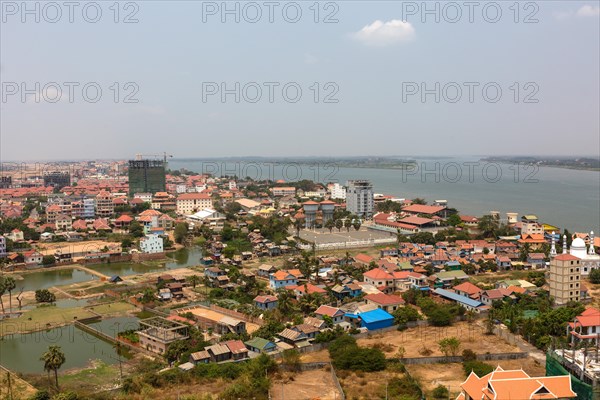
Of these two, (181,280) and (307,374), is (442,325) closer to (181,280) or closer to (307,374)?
(307,374)

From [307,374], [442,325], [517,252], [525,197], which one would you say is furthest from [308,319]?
[525,197]

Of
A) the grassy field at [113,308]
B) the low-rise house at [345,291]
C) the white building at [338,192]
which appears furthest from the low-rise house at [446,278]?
the white building at [338,192]

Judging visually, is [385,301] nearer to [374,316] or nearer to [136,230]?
[374,316]

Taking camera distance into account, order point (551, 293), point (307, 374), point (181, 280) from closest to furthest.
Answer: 1. point (307, 374)
2. point (551, 293)
3. point (181, 280)

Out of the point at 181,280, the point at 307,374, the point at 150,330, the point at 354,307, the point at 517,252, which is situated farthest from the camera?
the point at 517,252

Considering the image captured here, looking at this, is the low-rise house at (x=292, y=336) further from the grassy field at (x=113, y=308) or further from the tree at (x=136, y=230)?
the tree at (x=136, y=230)

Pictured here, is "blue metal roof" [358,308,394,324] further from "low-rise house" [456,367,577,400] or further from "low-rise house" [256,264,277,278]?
"low-rise house" [256,264,277,278]
